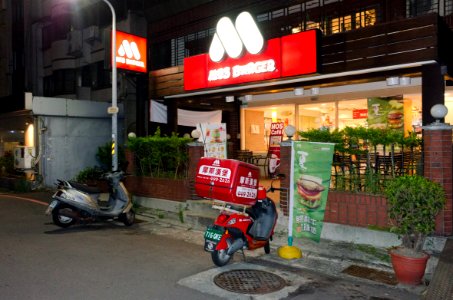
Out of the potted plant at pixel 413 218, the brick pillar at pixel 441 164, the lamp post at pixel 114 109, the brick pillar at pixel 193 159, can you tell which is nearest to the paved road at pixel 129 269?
the potted plant at pixel 413 218

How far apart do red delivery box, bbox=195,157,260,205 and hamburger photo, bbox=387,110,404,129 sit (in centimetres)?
798

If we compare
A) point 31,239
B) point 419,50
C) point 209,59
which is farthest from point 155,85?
point 419,50

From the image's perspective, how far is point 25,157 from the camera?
17859 mm

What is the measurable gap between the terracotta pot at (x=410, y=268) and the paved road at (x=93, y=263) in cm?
291

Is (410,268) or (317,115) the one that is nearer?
(410,268)

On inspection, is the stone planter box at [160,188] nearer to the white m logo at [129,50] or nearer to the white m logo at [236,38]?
the white m logo at [236,38]

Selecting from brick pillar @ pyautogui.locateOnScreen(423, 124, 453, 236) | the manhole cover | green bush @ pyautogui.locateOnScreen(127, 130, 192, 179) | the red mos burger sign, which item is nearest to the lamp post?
green bush @ pyautogui.locateOnScreen(127, 130, 192, 179)

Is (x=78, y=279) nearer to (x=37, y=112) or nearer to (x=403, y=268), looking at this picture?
(x=403, y=268)

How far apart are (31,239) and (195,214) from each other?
3863 mm

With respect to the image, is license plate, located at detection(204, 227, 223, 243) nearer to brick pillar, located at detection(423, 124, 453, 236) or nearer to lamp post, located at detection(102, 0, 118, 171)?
brick pillar, located at detection(423, 124, 453, 236)

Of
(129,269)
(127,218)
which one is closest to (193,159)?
(127,218)

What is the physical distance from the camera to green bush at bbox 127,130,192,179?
37.7 ft

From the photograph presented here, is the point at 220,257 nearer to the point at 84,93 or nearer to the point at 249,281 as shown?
the point at 249,281

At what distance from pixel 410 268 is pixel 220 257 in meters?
2.97
